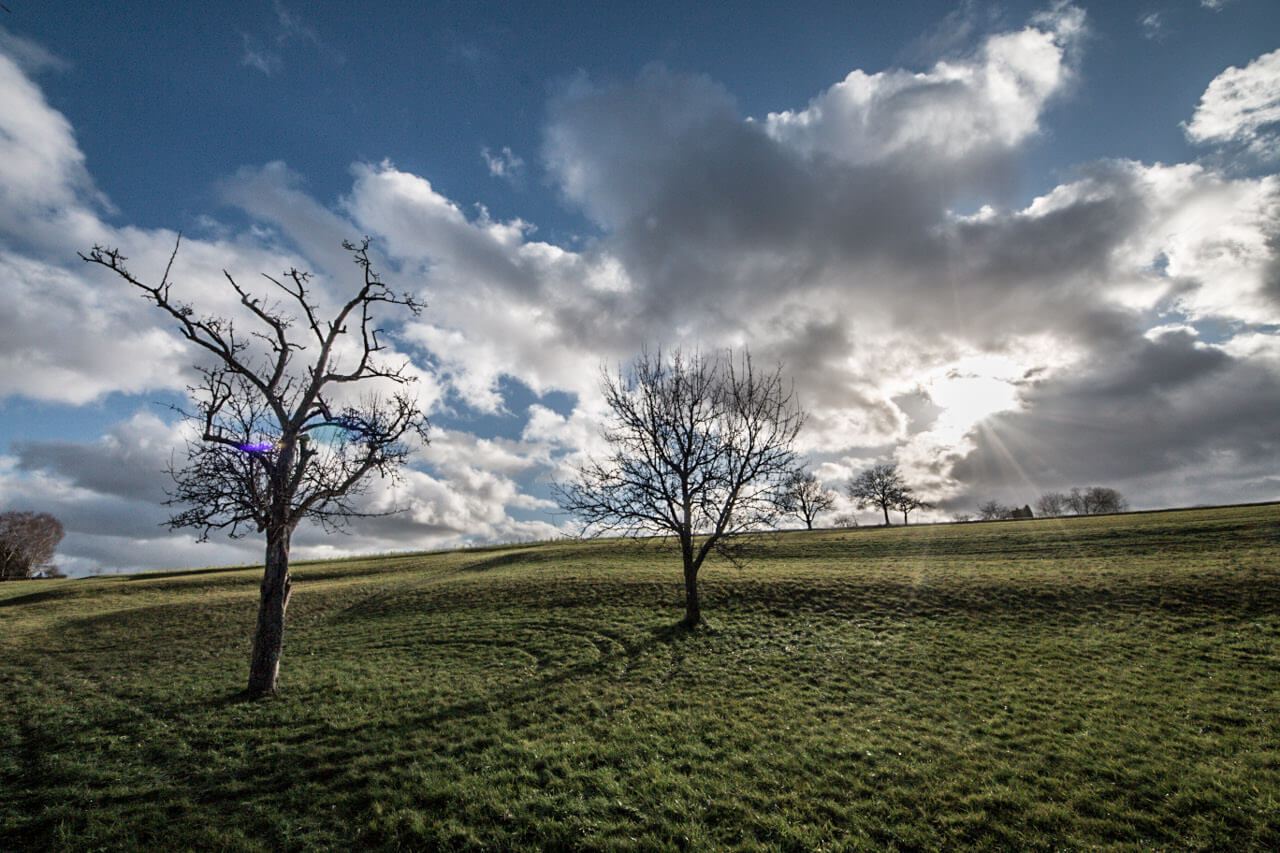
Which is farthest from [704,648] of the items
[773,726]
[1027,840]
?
[1027,840]

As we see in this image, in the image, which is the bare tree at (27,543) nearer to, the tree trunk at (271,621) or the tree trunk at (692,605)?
the tree trunk at (271,621)

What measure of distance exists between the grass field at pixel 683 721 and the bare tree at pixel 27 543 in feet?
254

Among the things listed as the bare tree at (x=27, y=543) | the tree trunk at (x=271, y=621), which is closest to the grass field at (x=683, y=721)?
the tree trunk at (x=271, y=621)

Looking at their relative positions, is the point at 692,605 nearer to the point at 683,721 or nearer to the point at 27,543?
the point at 683,721

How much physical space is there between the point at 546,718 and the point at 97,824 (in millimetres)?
8198

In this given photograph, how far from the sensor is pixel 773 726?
12.4 meters

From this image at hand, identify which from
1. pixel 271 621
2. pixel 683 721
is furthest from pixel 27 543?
pixel 683 721

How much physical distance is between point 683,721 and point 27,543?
393 feet

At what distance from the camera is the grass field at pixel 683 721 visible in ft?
27.8

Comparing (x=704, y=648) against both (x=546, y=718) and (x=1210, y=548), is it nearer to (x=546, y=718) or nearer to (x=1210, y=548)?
(x=546, y=718)

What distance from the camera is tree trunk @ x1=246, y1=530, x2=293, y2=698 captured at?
15.2m

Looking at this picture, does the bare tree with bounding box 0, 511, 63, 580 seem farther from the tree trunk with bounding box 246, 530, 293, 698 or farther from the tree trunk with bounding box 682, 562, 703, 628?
the tree trunk with bounding box 682, 562, 703, 628

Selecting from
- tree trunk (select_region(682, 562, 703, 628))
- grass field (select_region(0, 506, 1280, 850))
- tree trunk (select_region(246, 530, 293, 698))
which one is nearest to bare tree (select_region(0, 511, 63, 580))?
grass field (select_region(0, 506, 1280, 850))

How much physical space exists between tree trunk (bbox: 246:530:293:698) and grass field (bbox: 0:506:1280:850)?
0.91 m
